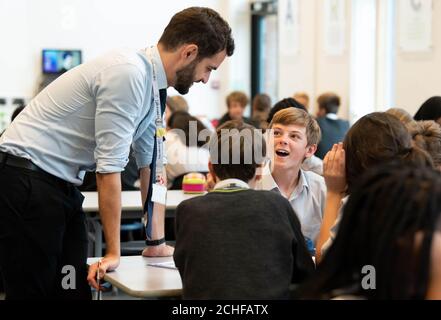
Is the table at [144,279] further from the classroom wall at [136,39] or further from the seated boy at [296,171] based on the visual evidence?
the classroom wall at [136,39]

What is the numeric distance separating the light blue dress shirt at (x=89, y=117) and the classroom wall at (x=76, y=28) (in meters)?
9.45

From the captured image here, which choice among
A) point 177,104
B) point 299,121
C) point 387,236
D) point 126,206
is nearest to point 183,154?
point 126,206

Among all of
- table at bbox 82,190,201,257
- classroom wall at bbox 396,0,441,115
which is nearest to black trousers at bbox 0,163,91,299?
table at bbox 82,190,201,257

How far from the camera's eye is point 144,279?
271 centimetres

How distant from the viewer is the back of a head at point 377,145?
254 centimetres

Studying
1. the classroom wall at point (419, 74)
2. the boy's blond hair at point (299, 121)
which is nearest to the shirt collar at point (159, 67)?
the boy's blond hair at point (299, 121)

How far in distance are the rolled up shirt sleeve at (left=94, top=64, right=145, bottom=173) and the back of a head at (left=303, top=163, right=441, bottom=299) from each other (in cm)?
128

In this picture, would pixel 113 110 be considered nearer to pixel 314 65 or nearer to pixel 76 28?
pixel 314 65

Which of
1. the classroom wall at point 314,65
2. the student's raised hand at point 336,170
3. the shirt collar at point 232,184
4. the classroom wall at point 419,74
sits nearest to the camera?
the shirt collar at point 232,184

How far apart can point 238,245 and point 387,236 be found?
98 centimetres

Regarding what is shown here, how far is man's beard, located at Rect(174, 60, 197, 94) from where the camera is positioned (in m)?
2.85

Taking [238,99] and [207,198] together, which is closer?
[207,198]
